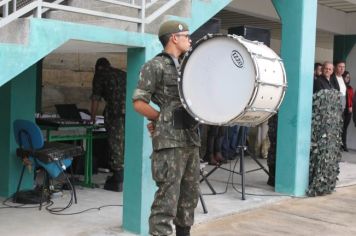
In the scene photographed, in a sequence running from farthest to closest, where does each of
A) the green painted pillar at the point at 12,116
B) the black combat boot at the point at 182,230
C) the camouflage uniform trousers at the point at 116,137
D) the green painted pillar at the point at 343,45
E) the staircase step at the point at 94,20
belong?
the green painted pillar at the point at 343,45 → the camouflage uniform trousers at the point at 116,137 → the green painted pillar at the point at 12,116 → the staircase step at the point at 94,20 → the black combat boot at the point at 182,230

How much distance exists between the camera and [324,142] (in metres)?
6.59

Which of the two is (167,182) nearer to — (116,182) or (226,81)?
(226,81)

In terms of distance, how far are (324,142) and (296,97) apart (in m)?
0.66

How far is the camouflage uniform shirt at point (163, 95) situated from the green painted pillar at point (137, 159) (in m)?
0.76

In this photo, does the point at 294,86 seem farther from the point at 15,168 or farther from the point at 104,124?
the point at 15,168

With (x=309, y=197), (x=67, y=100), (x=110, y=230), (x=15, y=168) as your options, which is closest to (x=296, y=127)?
(x=309, y=197)

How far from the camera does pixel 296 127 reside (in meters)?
6.45

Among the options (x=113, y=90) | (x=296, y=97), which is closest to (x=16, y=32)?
(x=113, y=90)

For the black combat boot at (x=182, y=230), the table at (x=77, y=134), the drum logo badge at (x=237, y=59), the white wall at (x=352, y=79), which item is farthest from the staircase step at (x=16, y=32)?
the white wall at (x=352, y=79)

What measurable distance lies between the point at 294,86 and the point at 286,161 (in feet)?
2.95

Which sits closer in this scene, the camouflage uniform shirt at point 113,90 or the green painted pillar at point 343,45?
the camouflage uniform shirt at point 113,90

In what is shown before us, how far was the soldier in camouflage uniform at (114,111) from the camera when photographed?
6.48 m

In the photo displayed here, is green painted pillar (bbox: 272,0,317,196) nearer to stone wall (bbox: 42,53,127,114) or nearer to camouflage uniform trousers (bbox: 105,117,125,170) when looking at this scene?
camouflage uniform trousers (bbox: 105,117,125,170)

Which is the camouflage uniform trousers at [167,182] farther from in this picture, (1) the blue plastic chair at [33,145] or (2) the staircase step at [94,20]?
(1) the blue plastic chair at [33,145]
